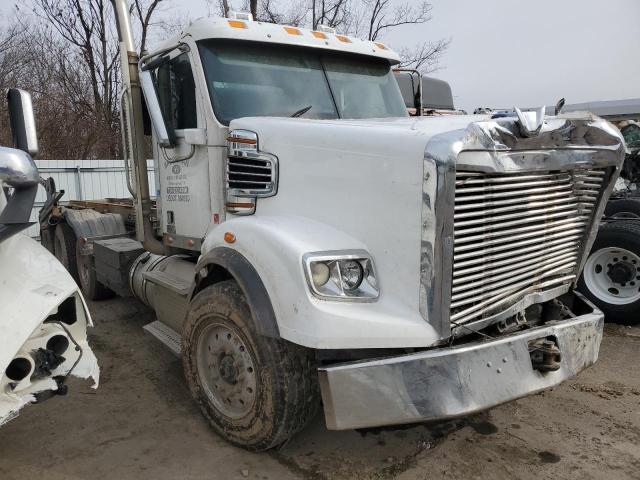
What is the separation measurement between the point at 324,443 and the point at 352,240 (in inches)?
56.0

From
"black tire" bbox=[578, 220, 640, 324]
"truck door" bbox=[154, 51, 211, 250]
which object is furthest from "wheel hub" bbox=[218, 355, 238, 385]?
"black tire" bbox=[578, 220, 640, 324]

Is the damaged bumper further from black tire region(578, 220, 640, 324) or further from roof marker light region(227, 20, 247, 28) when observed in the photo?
black tire region(578, 220, 640, 324)

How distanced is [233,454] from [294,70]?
2755 mm

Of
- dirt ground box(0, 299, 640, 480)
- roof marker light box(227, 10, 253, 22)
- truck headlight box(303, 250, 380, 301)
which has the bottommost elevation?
dirt ground box(0, 299, 640, 480)

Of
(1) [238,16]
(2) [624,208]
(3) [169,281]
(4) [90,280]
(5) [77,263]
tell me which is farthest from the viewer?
(5) [77,263]

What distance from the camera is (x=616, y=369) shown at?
456cm

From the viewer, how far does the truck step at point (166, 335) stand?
3.87 metres

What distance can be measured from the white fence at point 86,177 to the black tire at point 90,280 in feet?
20.1

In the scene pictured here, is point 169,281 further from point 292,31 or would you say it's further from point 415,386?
point 415,386

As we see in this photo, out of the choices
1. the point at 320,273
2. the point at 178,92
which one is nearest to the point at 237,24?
the point at 178,92

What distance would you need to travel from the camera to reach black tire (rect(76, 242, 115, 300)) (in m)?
6.41

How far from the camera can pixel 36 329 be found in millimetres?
2463


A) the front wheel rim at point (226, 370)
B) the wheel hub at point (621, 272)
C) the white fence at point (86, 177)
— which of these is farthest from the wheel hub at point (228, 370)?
the white fence at point (86, 177)

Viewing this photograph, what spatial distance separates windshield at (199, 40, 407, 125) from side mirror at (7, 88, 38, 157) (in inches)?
55.9
